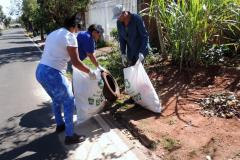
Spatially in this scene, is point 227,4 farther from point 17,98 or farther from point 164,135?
point 17,98

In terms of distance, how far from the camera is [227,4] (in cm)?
721

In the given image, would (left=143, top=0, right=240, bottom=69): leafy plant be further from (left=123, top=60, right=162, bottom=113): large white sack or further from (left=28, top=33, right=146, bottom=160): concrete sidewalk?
(left=28, top=33, right=146, bottom=160): concrete sidewalk

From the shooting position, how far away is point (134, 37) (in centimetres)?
686

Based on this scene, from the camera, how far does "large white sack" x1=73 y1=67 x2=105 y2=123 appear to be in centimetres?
604

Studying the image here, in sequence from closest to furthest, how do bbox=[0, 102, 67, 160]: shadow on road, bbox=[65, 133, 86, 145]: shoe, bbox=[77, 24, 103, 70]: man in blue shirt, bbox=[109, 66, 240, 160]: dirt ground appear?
bbox=[109, 66, 240, 160]: dirt ground
bbox=[0, 102, 67, 160]: shadow on road
bbox=[65, 133, 86, 145]: shoe
bbox=[77, 24, 103, 70]: man in blue shirt

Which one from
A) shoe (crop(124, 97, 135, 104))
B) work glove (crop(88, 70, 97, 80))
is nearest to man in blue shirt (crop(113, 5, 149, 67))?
shoe (crop(124, 97, 135, 104))

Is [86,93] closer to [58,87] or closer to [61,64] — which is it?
[58,87]

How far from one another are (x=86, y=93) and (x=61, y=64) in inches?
32.9

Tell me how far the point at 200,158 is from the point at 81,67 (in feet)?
6.40

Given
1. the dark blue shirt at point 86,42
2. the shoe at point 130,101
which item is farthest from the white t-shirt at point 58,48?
the shoe at point 130,101

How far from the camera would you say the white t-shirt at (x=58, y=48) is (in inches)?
204

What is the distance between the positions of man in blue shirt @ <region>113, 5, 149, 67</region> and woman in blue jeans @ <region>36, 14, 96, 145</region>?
1.42 metres

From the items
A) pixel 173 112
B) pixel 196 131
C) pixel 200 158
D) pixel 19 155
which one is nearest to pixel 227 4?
pixel 173 112

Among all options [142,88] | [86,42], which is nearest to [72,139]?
[142,88]
